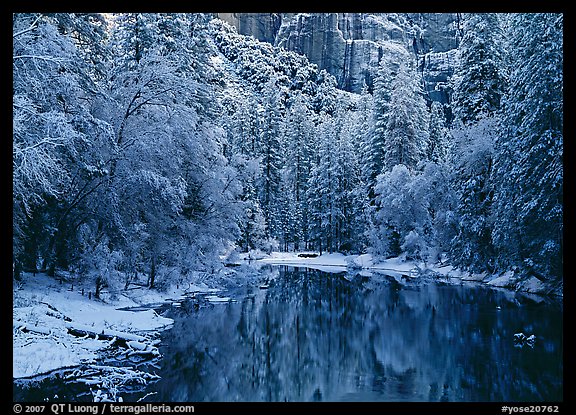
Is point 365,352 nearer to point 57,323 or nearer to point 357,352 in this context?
point 357,352

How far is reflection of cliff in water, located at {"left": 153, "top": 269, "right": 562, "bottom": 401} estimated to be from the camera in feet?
32.8

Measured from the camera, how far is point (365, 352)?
13305mm

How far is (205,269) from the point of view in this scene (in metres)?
→ 24.8

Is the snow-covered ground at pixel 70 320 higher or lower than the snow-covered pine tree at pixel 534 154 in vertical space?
lower

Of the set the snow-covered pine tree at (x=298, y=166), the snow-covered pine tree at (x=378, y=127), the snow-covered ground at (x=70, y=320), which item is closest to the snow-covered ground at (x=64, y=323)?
the snow-covered ground at (x=70, y=320)

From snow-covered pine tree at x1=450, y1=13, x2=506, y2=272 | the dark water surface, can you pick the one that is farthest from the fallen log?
snow-covered pine tree at x1=450, y1=13, x2=506, y2=272

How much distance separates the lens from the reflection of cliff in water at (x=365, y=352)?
10.0m

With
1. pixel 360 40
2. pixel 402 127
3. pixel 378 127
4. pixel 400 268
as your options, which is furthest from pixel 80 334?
pixel 360 40

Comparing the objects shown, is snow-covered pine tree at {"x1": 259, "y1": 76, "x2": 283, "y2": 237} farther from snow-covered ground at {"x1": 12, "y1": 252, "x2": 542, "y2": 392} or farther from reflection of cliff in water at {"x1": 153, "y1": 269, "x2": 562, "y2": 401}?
reflection of cliff in water at {"x1": 153, "y1": 269, "x2": 562, "y2": 401}

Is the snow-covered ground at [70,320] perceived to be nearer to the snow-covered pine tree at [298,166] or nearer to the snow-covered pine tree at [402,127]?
the snow-covered pine tree at [402,127]

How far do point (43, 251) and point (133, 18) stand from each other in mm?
13480
